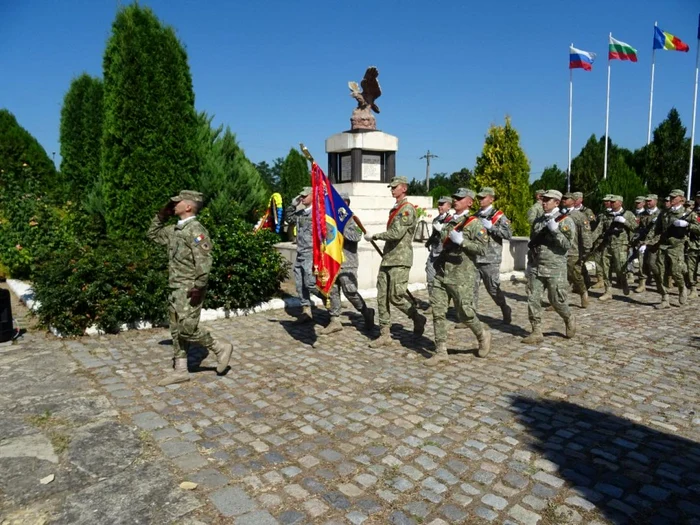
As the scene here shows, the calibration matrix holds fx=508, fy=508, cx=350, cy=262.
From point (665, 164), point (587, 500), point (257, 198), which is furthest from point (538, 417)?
point (665, 164)

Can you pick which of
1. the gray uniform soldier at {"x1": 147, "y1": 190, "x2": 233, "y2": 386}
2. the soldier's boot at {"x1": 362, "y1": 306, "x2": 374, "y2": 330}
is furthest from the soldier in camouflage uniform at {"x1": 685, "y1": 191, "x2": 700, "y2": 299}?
the gray uniform soldier at {"x1": 147, "y1": 190, "x2": 233, "y2": 386}

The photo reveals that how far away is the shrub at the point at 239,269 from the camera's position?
323 inches

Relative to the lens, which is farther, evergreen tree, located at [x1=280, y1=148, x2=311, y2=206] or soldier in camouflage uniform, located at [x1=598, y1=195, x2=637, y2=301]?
evergreen tree, located at [x1=280, y1=148, x2=311, y2=206]

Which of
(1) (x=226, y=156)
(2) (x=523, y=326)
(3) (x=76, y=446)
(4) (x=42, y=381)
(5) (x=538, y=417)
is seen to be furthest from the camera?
(1) (x=226, y=156)

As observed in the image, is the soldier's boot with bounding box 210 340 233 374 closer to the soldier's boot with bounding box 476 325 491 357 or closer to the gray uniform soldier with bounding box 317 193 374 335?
the gray uniform soldier with bounding box 317 193 374 335

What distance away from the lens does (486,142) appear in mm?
15148

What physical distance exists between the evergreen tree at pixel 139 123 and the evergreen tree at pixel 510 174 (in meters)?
9.01

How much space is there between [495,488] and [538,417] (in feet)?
4.29

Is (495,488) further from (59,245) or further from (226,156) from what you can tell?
(226,156)

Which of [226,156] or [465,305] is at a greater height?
[226,156]

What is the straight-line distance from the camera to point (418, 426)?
4180mm

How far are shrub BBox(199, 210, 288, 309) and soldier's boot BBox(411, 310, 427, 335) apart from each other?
2860 millimetres

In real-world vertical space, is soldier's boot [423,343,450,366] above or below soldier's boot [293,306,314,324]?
below

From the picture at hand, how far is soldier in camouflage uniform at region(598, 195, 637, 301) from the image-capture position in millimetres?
9703
